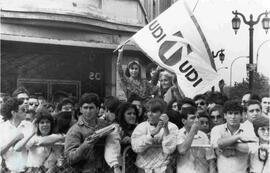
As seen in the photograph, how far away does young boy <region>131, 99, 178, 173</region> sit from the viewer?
4891 mm

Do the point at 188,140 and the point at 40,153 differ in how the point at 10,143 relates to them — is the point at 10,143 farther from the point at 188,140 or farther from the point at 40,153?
the point at 188,140

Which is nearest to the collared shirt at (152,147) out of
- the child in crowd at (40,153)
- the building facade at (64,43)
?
the child in crowd at (40,153)

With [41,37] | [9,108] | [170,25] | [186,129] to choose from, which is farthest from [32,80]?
[186,129]

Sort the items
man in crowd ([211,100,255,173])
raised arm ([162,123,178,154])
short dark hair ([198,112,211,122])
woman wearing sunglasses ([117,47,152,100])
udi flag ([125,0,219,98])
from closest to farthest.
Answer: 1. man in crowd ([211,100,255,173])
2. raised arm ([162,123,178,154])
3. short dark hair ([198,112,211,122])
4. woman wearing sunglasses ([117,47,152,100])
5. udi flag ([125,0,219,98])

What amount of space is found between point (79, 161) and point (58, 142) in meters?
0.60

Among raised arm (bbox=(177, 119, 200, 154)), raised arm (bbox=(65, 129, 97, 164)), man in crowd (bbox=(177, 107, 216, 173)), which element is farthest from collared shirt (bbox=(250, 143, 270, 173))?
raised arm (bbox=(65, 129, 97, 164))

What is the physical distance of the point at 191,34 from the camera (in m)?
7.77

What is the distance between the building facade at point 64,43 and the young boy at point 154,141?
7253mm

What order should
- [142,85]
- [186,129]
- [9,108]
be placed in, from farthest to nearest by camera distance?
[142,85], [9,108], [186,129]

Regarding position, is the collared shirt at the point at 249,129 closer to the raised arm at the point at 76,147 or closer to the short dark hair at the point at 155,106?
the short dark hair at the point at 155,106

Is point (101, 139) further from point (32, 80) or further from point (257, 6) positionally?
point (257, 6)

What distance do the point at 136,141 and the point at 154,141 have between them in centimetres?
20

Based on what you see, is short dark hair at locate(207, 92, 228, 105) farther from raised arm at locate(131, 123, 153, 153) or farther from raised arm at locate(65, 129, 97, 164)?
raised arm at locate(65, 129, 97, 164)

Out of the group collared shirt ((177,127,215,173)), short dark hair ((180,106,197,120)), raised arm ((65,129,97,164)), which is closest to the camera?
raised arm ((65,129,97,164))
